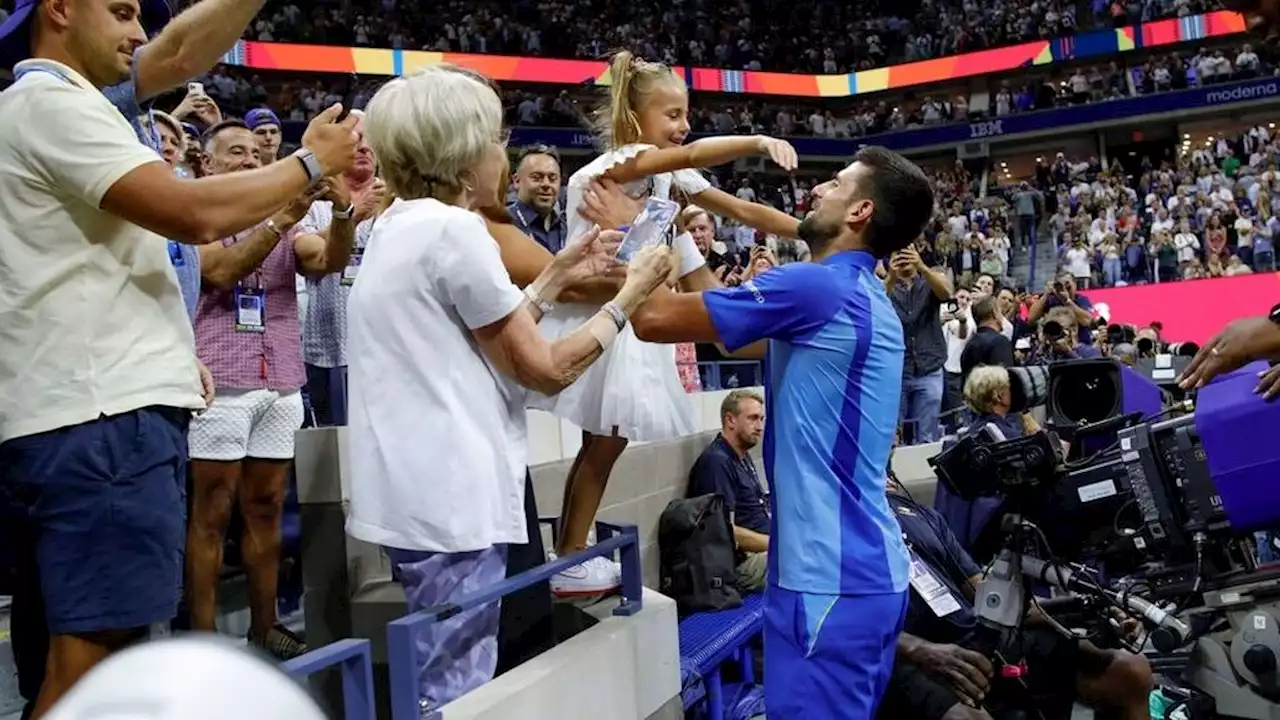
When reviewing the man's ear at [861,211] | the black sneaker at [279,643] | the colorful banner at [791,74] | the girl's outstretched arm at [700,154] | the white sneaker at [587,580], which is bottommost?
the black sneaker at [279,643]

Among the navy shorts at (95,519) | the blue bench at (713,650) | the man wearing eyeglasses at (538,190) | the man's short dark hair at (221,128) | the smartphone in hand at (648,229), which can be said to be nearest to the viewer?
the navy shorts at (95,519)

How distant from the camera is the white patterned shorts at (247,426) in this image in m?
3.21

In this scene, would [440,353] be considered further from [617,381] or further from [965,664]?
[965,664]

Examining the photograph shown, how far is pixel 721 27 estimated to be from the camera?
3152cm

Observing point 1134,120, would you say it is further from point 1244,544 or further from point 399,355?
point 399,355

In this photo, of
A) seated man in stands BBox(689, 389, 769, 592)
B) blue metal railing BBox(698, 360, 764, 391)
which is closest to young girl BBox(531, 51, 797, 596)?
seated man in stands BBox(689, 389, 769, 592)

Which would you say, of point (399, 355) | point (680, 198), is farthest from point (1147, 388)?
point (399, 355)

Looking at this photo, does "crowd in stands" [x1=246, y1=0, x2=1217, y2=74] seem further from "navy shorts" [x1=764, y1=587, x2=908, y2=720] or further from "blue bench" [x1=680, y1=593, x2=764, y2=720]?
"navy shorts" [x1=764, y1=587, x2=908, y2=720]

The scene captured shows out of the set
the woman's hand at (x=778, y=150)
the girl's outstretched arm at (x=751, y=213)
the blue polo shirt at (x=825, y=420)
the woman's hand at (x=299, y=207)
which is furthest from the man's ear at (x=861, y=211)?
the woman's hand at (x=299, y=207)

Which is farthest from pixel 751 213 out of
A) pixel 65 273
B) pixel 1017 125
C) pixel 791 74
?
pixel 791 74

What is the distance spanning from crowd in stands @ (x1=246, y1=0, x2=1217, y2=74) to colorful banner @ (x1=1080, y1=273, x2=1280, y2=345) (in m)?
13.0

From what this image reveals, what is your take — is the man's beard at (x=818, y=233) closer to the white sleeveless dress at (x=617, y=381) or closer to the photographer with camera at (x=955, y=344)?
the white sleeveless dress at (x=617, y=381)

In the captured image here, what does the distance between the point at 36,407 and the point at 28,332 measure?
12 cm

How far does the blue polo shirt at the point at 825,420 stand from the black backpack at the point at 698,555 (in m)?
2.71
